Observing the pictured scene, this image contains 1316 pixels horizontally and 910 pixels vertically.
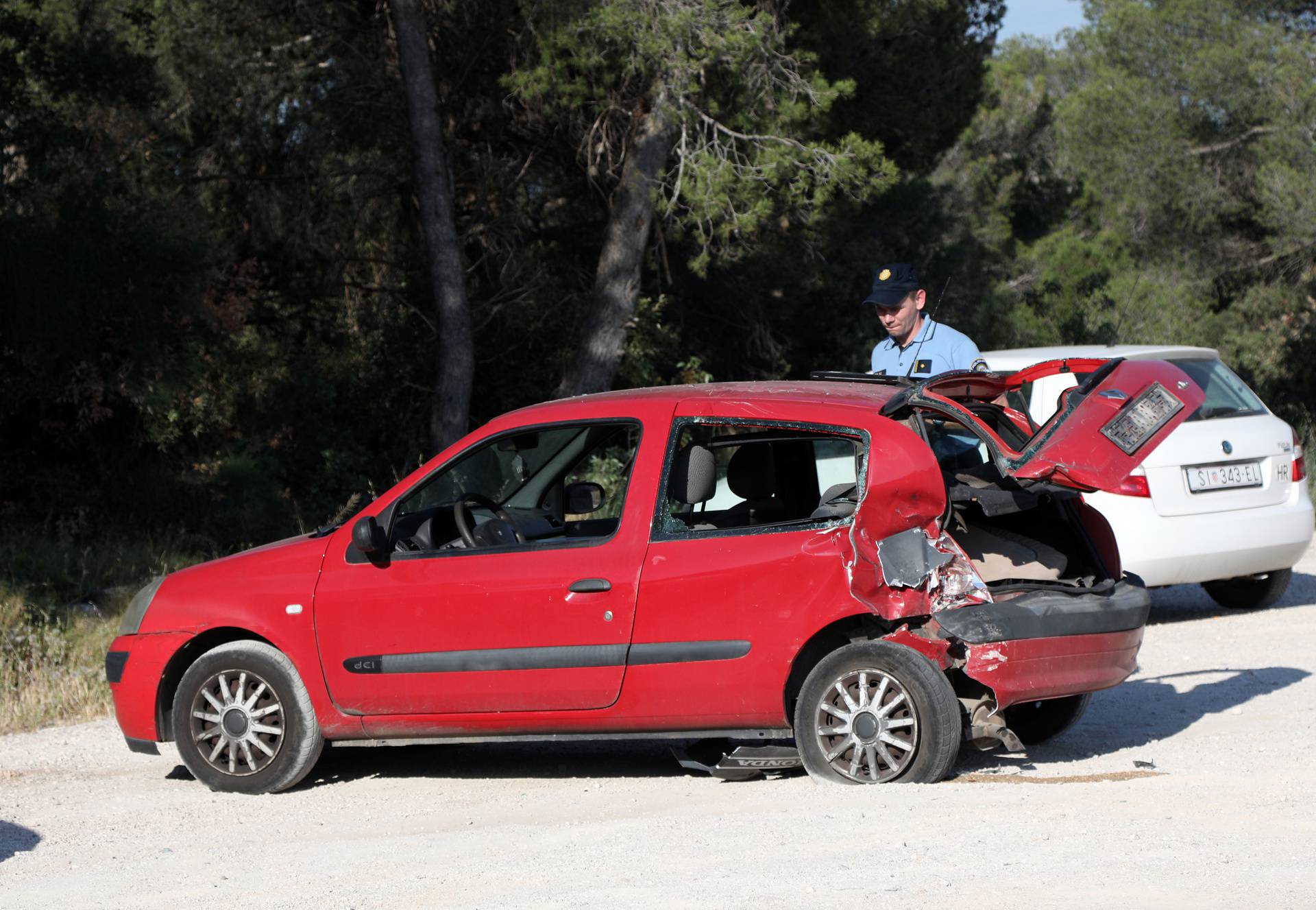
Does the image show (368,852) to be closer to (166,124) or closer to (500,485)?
(500,485)

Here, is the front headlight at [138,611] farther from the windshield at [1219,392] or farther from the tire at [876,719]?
the windshield at [1219,392]

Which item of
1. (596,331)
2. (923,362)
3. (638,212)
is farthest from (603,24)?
(923,362)

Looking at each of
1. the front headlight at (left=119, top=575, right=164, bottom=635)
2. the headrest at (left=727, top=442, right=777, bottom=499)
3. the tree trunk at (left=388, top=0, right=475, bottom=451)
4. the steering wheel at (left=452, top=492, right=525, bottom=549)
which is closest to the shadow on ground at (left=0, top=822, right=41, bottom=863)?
the front headlight at (left=119, top=575, right=164, bottom=635)

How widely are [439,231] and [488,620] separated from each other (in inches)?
460

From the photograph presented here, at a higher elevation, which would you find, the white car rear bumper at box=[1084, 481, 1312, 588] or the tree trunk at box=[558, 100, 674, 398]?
the tree trunk at box=[558, 100, 674, 398]

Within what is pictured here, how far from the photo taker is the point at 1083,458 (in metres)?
5.93

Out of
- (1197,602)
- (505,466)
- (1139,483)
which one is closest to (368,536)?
(505,466)

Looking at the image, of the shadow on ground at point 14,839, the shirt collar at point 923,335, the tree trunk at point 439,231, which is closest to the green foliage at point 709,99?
the tree trunk at point 439,231

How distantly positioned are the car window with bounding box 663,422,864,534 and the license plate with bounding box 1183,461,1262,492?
3637 millimetres

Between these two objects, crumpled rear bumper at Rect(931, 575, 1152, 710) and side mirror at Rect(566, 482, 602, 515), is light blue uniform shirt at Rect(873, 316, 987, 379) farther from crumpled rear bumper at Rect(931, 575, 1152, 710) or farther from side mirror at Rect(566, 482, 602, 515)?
crumpled rear bumper at Rect(931, 575, 1152, 710)

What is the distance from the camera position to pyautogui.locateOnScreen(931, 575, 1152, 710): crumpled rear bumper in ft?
19.4

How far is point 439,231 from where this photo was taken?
688 inches

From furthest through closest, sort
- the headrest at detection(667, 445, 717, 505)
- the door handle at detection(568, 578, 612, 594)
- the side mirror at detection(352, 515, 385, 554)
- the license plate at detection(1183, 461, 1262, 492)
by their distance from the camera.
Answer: the license plate at detection(1183, 461, 1262, 492) → the side mirror at detection(352, 515, 385, 554) → the headrest at detection(667, 445, 717, 505) → the door handle at detection(568, 578, 612, 594)

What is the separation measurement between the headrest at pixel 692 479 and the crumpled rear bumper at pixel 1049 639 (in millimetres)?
1051
